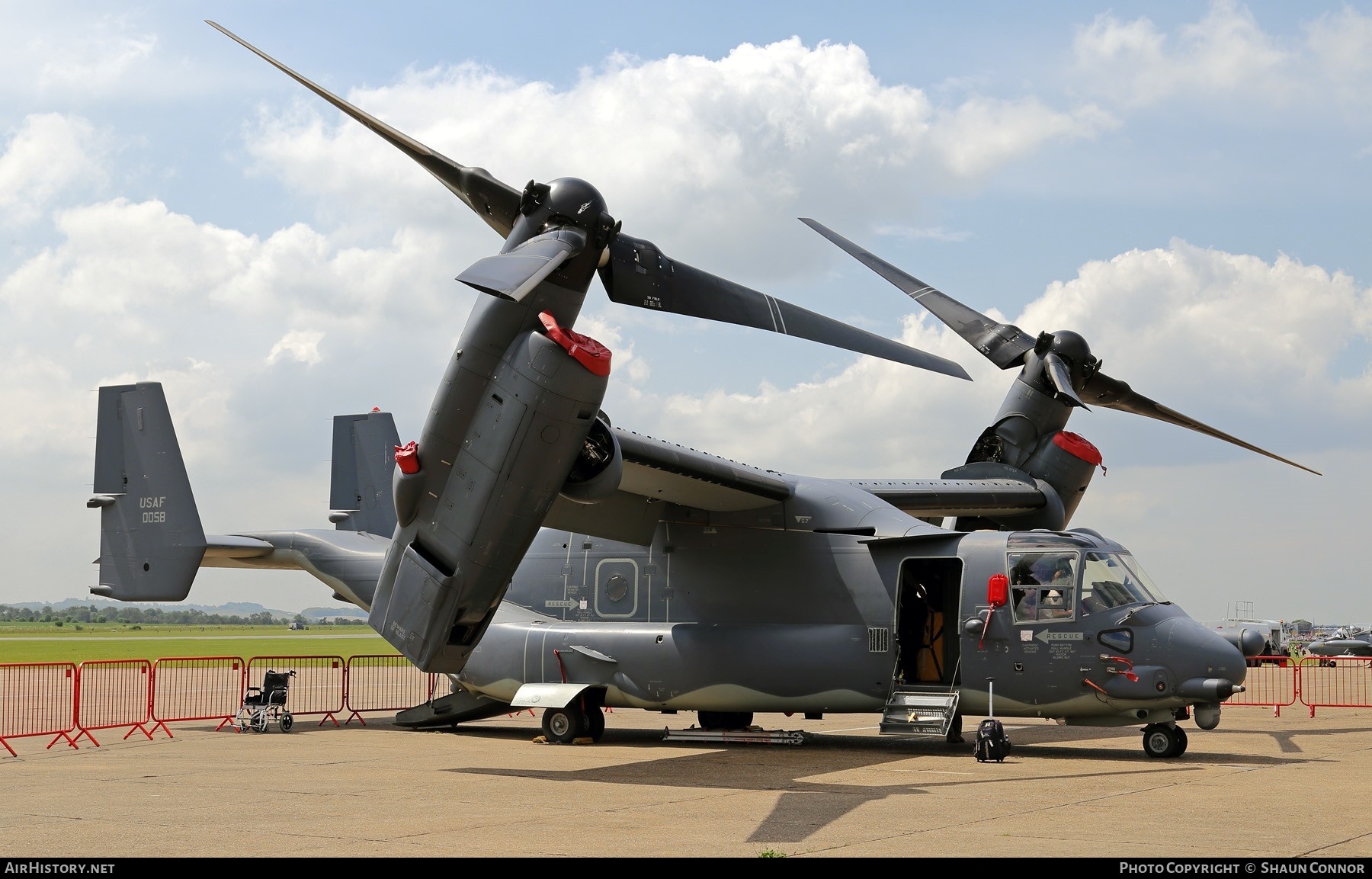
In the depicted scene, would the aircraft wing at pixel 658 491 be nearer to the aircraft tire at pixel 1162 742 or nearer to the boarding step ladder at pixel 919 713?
the boarding step ladder at pixel 919 713

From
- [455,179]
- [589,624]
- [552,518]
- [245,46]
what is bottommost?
[589,624]

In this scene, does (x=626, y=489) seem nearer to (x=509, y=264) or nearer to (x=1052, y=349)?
(x=509, y=264)

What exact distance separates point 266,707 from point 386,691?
13336 mm

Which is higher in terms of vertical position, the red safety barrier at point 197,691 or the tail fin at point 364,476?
the tail fin at point 364,476

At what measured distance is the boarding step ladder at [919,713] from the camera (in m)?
15.0

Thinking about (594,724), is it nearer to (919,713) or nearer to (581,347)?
(919,713)

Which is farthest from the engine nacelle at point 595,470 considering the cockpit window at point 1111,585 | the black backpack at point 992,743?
the cockpit window at point 1111,585

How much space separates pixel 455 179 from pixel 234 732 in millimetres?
9967

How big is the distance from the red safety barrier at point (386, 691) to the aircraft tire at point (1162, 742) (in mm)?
11228

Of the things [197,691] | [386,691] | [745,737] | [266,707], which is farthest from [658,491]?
[197,691]

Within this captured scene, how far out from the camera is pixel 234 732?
19.1 metres

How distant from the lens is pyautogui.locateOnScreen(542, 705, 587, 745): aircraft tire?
1741 cm

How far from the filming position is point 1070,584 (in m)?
15.0
